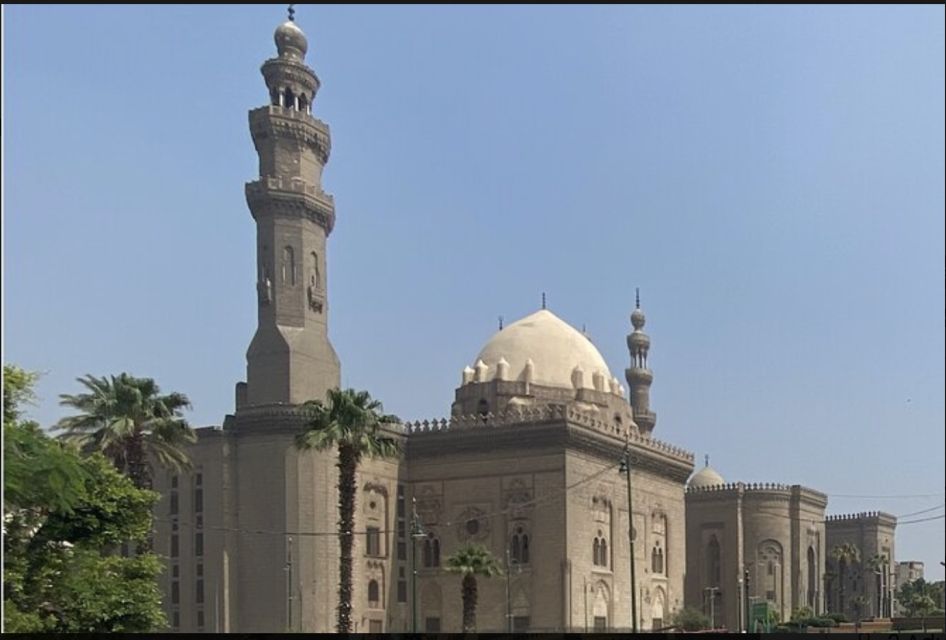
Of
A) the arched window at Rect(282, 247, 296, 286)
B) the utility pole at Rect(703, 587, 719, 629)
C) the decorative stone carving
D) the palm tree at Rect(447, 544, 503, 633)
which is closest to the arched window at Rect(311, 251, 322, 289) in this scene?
the arched window at Rect(282, 247, 296, 286)

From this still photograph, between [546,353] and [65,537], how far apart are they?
42.0m

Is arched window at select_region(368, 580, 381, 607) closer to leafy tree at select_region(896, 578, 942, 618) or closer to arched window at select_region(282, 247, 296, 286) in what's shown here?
arched window at select_region(282, 247, 296, 286)

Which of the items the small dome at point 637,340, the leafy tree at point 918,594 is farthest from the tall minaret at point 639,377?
the leafy tree at point 918,594

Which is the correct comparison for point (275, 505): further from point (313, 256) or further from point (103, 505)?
point (103, 505)

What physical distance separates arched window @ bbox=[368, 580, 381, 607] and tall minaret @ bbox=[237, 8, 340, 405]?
897cm

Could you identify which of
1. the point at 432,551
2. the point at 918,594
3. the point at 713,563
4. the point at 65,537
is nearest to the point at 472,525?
the point at 432,551

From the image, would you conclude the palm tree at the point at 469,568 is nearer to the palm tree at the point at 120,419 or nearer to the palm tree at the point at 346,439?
the palm tree at the point at 346,439

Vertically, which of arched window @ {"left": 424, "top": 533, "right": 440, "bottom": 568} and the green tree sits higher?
the green tree

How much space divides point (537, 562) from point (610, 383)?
1413 centimetres

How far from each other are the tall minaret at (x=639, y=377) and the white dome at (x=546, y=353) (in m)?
8.77

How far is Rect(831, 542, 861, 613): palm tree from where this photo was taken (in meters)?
74.9

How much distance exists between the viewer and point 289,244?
4975cm

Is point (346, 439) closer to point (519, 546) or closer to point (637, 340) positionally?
point (519, 546)

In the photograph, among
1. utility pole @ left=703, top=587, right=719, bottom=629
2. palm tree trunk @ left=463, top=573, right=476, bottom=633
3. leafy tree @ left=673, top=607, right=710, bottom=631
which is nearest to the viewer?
palm tree trunk @ left=463, top=573, right=476, bottom=633
